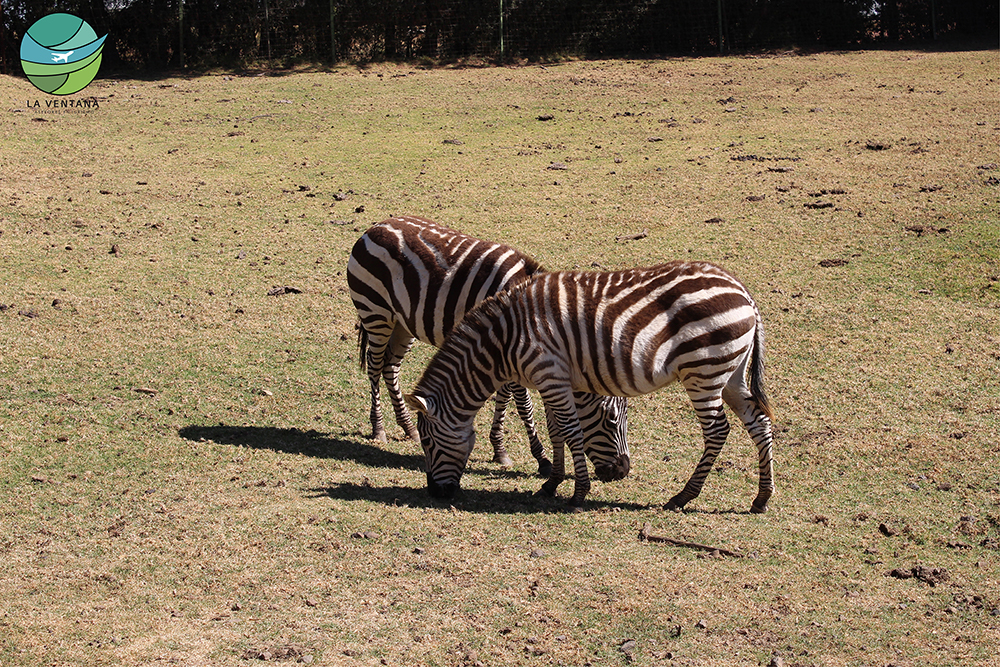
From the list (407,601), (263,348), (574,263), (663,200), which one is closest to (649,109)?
(663,200)

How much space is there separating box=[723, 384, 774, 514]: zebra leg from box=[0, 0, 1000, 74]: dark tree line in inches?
830

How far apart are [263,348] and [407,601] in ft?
20.2

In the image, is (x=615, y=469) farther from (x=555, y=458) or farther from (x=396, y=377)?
(x=396, y=377)

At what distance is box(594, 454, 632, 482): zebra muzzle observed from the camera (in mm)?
9516

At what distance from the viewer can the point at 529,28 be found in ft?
94.5

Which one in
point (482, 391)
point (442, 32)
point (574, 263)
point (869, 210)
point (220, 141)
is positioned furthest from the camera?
point (442, 32)

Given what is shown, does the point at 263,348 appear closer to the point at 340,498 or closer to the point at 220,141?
the point at 340,498

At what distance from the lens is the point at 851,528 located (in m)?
8.49

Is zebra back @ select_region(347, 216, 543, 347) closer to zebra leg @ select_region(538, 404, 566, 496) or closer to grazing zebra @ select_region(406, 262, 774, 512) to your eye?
grazing zebra @ select_region(406, 262, 774, 512)

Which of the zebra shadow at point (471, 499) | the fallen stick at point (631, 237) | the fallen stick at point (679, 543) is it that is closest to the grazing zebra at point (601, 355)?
the zebra shadow at point (471, 499)

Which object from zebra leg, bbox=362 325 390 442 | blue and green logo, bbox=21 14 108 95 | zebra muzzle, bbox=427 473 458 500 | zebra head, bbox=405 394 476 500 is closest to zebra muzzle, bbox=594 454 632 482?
zebra head, bbox=405 394 476 500

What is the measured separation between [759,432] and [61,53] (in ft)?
78.1

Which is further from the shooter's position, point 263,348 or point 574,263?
point 574,263

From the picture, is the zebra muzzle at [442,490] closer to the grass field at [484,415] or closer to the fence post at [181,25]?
the grass field at [484,415]
